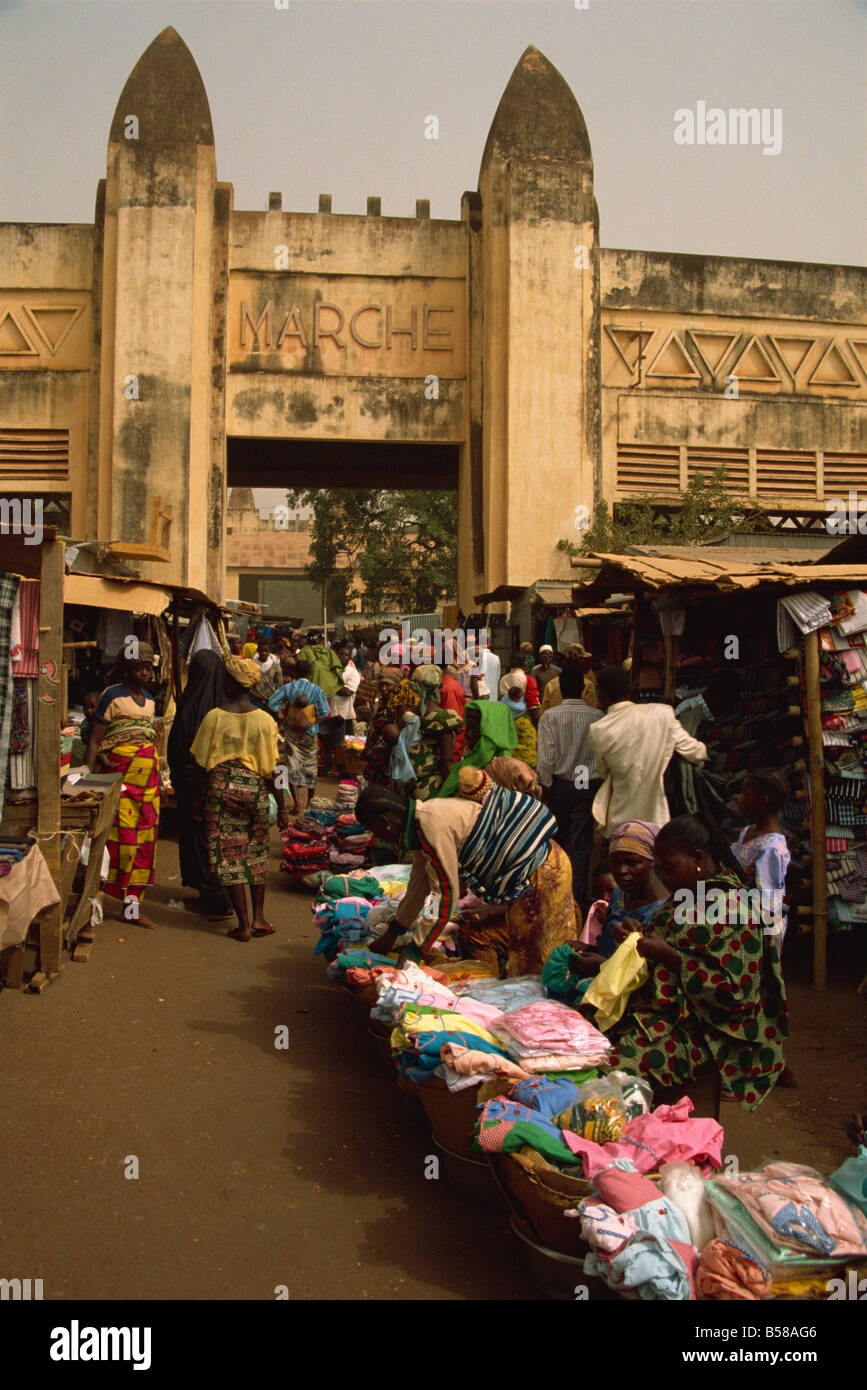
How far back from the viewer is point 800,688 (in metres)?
7.21

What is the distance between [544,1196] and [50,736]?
386 cm

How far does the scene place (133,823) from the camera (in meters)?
7.67

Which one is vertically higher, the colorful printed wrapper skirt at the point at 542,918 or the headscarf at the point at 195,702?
the headscarf at the point at 195,702

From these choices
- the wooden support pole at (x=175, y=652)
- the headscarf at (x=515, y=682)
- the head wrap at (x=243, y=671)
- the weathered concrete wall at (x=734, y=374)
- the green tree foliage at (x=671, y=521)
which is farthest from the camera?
the weathered concrete wall at (x=734, y=374)

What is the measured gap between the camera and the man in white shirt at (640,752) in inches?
264

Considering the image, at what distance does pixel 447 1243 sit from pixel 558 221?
59.6ft

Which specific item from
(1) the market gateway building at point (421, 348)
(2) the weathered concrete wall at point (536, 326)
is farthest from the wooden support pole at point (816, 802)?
(1) the market gateway building at point (421, 348)

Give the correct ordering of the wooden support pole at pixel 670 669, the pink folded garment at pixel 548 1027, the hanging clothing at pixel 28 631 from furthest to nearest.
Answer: the wooden support pole at pixel 670 669 < the hanging clothing at pixel 28 631 < the pink folded garment at pixel 548 1027

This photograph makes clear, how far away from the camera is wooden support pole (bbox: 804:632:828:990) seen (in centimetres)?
685

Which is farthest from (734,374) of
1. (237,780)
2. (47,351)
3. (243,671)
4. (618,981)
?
(618,981)

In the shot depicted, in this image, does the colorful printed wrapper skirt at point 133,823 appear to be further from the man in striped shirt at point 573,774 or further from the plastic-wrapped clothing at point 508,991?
the plastic-wrapped clothing at point 508,991

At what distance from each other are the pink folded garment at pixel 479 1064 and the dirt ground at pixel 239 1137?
0.50 metres

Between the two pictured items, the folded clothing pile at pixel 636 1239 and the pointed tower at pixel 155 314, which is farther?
the pointed tower at pixel 155 314

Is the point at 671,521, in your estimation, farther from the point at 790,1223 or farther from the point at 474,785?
the point at 790,1223
